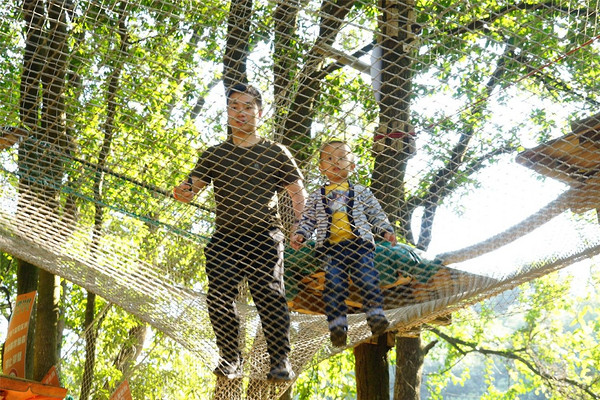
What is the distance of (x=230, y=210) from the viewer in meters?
2.39

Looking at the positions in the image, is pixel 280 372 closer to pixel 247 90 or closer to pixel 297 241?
pixel 297 241

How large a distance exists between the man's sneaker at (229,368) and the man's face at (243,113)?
2.81 feet

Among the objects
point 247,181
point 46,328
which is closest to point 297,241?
point 247,181

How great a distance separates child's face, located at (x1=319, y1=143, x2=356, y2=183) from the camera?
2.40m

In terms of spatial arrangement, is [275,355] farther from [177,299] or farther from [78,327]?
[78,327]

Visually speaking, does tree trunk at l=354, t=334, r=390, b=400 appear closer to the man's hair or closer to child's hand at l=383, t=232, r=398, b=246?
child's hand at l=383, t=232, r=398, b=246

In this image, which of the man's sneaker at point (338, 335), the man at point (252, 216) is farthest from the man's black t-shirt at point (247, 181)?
the man's sneaker at point (338, 335)

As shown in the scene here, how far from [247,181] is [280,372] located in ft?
2.15

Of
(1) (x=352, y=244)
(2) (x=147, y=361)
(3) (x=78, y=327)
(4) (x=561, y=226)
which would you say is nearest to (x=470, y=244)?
(4) (x=561, y=226)

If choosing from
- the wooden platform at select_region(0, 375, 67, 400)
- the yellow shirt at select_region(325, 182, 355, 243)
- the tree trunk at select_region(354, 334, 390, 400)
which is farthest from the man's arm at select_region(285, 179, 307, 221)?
the tree trunk at select_region(354, 334, 390, 400)

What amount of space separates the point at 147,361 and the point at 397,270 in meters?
5.49

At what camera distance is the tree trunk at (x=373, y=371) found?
3533 mm

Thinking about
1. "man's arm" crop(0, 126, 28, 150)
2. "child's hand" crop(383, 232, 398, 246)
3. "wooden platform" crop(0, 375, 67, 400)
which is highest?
"man's arm" crop(0, 126, 28, 150)

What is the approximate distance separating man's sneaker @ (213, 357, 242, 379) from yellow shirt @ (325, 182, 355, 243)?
575 millimetres
